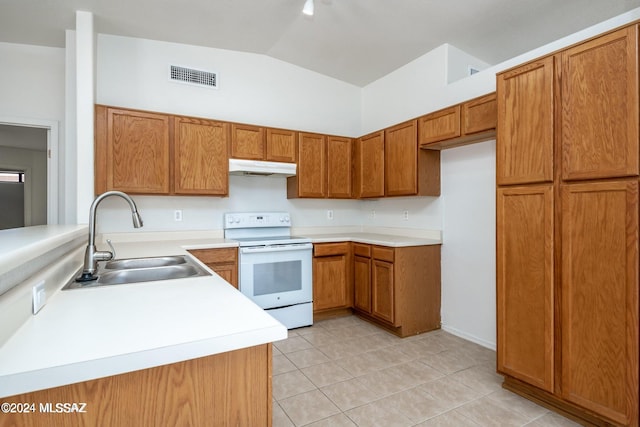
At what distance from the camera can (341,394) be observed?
7.02ft

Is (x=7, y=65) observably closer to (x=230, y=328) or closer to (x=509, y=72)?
(x=230, y=328)

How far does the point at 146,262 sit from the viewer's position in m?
2.07

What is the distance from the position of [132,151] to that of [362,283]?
8.48 feet

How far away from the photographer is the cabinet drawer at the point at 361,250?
3.43 m

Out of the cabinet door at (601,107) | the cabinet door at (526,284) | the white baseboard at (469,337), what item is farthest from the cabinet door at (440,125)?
the white baseboard at (469,337)

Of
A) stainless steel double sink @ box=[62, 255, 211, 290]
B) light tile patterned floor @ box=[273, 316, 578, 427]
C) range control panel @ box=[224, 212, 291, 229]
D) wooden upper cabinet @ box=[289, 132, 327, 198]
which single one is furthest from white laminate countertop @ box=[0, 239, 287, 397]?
wooden upper cabinet @ box=[289, 132, 327, 198]

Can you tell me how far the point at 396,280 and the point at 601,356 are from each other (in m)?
1.57

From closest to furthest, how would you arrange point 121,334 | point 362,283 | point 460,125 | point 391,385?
1. point 121,334
2. point 391,385
3. point 460,125
4. point 362,283

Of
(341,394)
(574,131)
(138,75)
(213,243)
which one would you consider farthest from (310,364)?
(138,75)

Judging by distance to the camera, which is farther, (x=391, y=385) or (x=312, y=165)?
(x=312, y=165)

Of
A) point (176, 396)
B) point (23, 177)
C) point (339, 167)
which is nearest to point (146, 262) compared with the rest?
point (176, 396)

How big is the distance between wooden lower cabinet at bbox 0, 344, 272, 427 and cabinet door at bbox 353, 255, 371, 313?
2572 mm

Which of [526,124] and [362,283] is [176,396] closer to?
[526,124]

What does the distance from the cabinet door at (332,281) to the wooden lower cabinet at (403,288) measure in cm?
27
